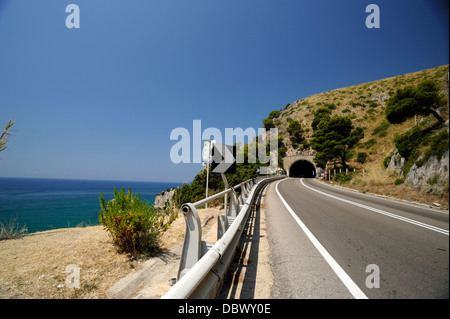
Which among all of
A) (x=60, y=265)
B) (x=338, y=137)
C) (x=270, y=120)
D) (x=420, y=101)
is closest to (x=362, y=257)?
(x=420, y=101)

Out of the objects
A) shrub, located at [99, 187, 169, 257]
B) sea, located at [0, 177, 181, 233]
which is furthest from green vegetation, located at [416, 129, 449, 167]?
sea, located at [0, 177, 181, 233]

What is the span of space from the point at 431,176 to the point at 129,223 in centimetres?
459

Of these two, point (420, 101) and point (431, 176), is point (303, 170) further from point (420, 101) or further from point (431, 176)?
point (431, 176)

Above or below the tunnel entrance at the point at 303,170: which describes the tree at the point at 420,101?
above

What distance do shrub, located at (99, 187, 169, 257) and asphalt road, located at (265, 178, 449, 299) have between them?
2767 millimetres

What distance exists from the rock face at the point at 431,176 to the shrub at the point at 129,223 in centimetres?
433

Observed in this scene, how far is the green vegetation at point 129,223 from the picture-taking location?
3932mm

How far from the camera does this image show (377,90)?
6097 cm

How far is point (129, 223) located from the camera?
13.2 feet

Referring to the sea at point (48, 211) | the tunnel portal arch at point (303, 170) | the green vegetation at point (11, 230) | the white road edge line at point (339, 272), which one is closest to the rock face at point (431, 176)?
the white road edge line at point (339, 272)

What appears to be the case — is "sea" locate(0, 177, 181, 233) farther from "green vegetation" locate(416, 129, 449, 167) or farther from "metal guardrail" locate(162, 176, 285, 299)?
"green vegetation" locate(416, 129, 449, 167)

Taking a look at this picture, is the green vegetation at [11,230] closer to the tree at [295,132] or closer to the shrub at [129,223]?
the shrub at [129,223]
